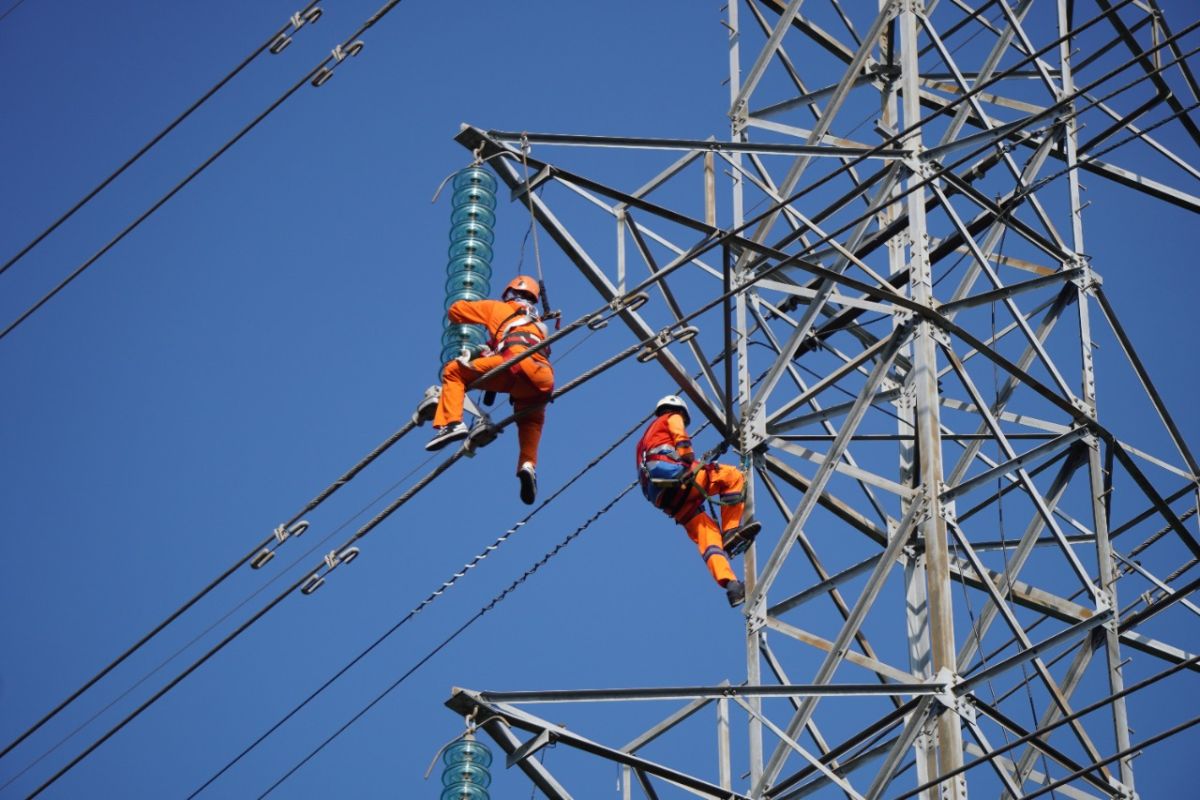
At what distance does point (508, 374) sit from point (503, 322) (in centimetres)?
47

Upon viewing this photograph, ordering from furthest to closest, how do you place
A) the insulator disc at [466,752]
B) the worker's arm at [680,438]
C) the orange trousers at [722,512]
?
the worker's arm at [680,438] → the orange trousers at [722,512] → the insulator disc at [466,752]

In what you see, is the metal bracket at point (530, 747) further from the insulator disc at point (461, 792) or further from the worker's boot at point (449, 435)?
the worker's boot at point (449, 435)

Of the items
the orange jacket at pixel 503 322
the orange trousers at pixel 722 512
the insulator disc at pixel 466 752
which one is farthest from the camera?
the orange trousers at pixel 722 512

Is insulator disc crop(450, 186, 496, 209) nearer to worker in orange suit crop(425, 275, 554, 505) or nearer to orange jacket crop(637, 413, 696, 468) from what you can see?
worker in orange suit crop(425, 275, 554, 505)

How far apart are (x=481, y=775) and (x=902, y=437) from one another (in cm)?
566

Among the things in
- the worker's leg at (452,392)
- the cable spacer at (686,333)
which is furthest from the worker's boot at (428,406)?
the cable spacer at (686,333)

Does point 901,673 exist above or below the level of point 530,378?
below

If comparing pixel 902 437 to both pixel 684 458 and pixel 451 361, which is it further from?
pixel 451 361

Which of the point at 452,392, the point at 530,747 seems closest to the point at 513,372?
the point at 452,392

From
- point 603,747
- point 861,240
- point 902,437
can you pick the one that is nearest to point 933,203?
point 861,240

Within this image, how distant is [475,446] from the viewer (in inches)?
745

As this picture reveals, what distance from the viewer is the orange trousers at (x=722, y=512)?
64.5 feet

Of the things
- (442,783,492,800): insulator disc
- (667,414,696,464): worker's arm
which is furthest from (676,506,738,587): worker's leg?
(442,783,492,800): insulator disc

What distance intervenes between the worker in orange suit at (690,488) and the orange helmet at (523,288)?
5.25 feet
